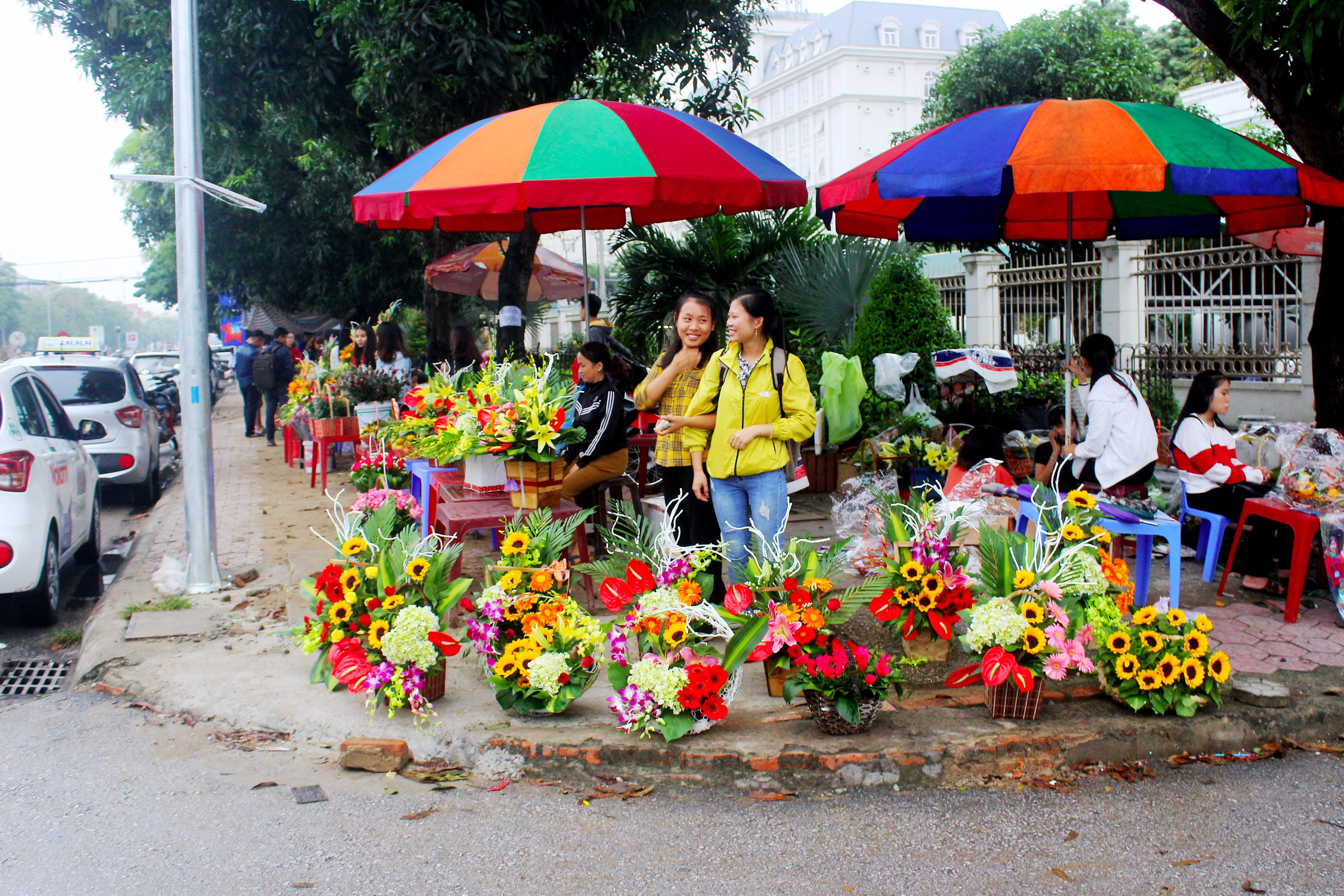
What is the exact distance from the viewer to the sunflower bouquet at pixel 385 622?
4.18 meters

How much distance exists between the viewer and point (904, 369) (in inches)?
365

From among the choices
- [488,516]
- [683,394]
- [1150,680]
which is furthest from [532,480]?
[1150,680]

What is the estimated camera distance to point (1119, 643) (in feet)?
13.5

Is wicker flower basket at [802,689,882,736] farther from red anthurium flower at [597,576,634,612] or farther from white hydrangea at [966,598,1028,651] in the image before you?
red anthurium flower at [597,576,634,612]

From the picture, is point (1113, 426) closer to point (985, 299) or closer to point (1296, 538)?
point (1296, 538)

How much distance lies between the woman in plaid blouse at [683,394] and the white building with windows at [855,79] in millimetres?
62478

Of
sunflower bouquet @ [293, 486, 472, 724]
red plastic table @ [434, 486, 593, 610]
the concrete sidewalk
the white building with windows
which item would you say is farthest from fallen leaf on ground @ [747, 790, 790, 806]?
the white building with windows

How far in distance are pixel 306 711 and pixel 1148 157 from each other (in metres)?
4.55

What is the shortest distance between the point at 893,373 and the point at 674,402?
14.4 feet

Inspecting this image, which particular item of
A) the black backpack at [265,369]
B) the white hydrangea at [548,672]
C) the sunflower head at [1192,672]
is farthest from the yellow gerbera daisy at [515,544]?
the black backpack at [265,369]

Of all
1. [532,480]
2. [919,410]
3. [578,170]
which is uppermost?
[578,170]

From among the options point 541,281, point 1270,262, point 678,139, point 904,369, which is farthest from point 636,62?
point 1270,262

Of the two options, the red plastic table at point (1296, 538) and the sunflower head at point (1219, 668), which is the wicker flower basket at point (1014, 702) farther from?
the red plastic table at point (1296, 538)

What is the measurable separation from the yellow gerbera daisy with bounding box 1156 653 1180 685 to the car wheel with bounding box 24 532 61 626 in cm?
591
